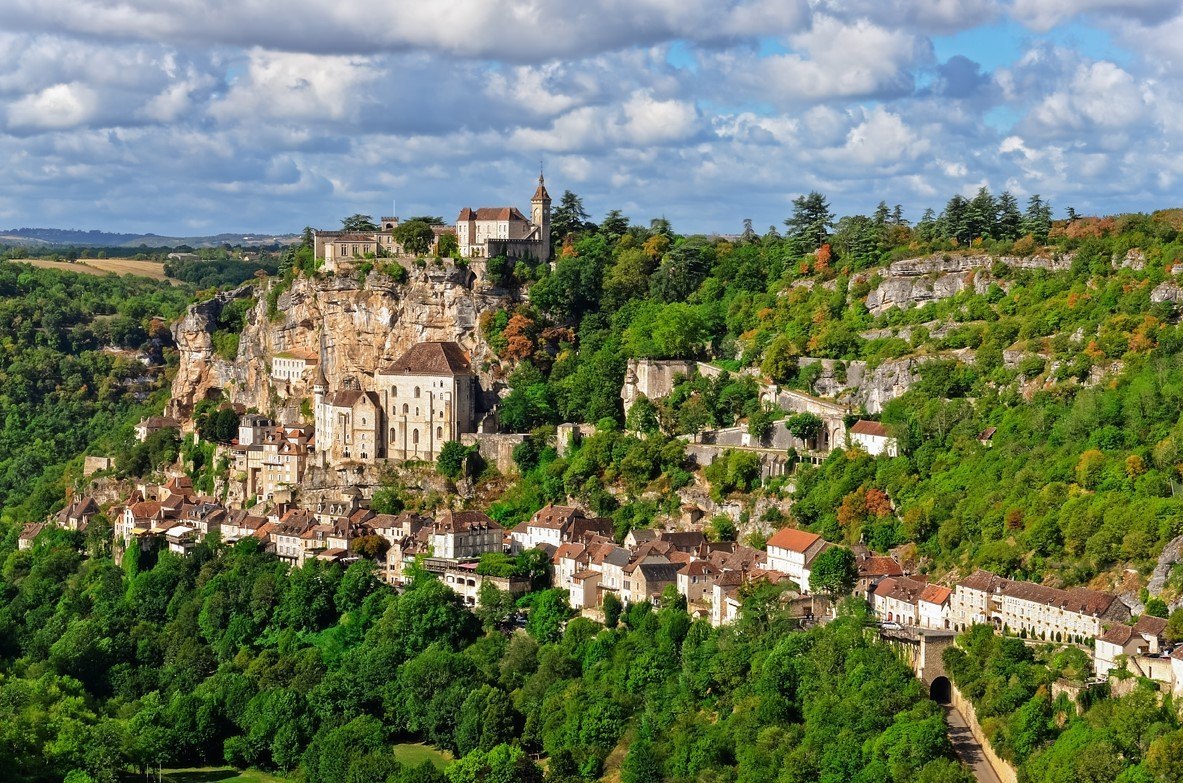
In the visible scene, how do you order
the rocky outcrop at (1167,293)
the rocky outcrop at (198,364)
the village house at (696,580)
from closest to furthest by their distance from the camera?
the village house at (696,580)
the rocky outcrop at (1167,293)
the rocky outcrop at (198,364)

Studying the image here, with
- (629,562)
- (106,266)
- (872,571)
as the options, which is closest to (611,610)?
(629,562)

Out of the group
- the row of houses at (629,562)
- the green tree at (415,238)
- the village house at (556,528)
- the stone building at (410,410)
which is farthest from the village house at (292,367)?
the village house at (556,528)

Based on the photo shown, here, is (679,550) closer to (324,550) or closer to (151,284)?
(324,550)

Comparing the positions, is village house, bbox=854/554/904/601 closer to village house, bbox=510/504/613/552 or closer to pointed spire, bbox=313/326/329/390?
village house, bbox=510/504/613/552

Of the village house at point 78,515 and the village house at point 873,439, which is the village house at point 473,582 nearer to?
the village house at point 873,439

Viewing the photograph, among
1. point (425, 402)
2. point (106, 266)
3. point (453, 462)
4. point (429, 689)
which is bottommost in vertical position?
point (429, 689)

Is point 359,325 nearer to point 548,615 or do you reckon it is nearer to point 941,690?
point 548,615
